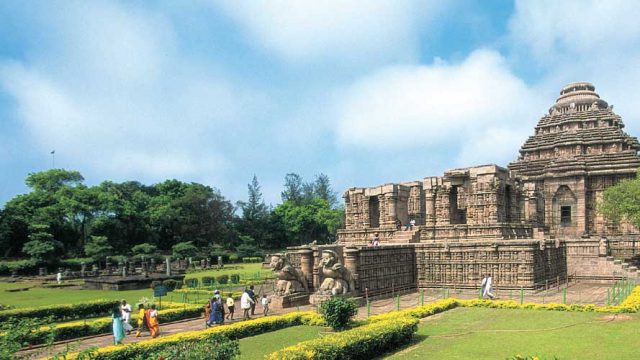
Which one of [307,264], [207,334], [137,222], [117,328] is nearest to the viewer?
[207,334]

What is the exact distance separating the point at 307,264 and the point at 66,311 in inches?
384

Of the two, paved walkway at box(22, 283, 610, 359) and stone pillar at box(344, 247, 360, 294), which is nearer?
paved walkway at box(22, 283, 610, 359)

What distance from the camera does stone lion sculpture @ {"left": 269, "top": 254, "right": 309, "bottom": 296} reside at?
20.0m

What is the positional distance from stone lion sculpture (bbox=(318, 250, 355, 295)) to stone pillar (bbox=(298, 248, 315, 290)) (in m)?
1.71

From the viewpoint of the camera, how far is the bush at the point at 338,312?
13.9 meters

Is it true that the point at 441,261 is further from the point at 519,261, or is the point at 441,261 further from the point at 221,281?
the point at 221,281

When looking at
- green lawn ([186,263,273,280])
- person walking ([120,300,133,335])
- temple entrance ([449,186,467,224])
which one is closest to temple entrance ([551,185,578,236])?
temple entrance ([449,186,467,224])

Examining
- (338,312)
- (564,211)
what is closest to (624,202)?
(564,211)

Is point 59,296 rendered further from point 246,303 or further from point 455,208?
point 455,208

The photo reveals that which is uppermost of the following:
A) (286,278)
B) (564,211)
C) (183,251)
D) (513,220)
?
(564,211)

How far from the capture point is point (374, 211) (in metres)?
34.4

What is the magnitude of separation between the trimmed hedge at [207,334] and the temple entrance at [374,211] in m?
18.4

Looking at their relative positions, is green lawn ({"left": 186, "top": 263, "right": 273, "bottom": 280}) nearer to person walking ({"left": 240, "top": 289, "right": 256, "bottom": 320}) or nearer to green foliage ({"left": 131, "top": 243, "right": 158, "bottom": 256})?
green foliage ({"left": 131, "top": 243, "right": 158, "bottom": 256})

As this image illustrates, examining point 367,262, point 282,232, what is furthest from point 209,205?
point 367,262
